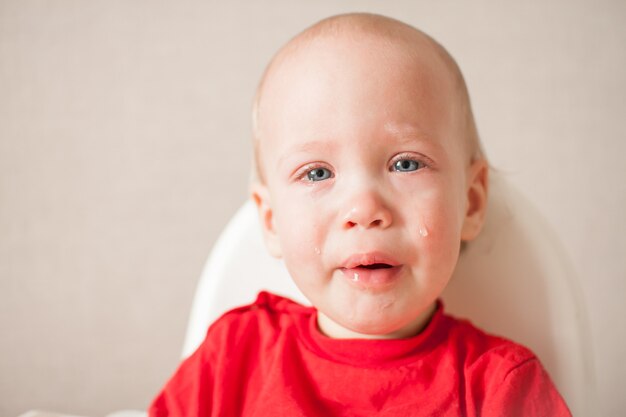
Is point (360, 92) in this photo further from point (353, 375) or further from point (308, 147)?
point (353, 375)

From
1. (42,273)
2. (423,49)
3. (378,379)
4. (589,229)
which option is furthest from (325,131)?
(42,273)

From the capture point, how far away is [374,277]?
625 millimetres

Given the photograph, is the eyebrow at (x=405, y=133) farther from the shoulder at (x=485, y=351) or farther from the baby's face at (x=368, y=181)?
the shoulder at (x=485, y=351)

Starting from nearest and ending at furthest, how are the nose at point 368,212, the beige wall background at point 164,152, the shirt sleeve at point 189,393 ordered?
the nose at point 368,212 < the shirt sleeve at point 189,393 < the beige wall background at point 164,152

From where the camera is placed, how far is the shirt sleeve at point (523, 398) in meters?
0.61

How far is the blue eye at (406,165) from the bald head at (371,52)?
0.09 m

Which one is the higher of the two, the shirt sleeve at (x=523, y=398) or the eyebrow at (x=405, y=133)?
the eyebrow at (x=405, y=133)

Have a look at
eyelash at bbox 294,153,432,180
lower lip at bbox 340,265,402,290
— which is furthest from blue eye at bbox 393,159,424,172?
lower lip at bbox 340,265,402,290

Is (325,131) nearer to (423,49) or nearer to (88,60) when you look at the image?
(423,49)

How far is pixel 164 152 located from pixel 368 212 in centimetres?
77

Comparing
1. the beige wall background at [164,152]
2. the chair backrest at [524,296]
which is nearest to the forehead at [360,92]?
the chair backrest at [524,296]

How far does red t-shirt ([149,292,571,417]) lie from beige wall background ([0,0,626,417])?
0.56 m

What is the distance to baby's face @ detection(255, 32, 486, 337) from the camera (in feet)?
2.05

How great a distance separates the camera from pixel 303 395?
683mm
